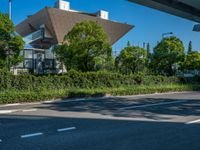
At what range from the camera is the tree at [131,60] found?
106 ft

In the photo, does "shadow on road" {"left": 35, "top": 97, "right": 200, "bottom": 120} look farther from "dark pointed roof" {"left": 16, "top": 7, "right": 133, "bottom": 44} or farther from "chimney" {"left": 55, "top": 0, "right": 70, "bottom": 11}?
"chimney" {"left": 55, "top": 0, "right": 70, "bottom": 11}

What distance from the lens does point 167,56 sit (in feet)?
115

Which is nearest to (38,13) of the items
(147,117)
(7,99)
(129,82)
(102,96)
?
(129,82)

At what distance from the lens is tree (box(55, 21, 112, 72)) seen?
2719 centimetres

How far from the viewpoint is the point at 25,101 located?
15.4 meters

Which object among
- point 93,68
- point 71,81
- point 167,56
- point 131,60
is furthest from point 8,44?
point 167,56

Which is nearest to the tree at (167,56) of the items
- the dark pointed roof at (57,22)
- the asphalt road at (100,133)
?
the dark pointed roof at (57,22)

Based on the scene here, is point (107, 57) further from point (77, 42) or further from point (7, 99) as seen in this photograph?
point (7, 99)

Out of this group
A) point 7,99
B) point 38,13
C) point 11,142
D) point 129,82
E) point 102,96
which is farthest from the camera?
point 38,13

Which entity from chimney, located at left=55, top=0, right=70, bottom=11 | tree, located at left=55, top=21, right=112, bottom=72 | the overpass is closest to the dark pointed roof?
chimney, located at left=55, top=0, right=70, bottom=11

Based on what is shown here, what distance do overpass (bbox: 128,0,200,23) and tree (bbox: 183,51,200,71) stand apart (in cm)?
3206

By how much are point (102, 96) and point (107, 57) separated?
30.6 ft

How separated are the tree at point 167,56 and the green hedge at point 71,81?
8205 millimetres

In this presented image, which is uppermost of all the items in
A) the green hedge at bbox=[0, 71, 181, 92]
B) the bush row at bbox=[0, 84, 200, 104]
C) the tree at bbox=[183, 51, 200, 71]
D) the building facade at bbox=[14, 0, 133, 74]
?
the building facade at bbox=[14, 0, 133, 74]
